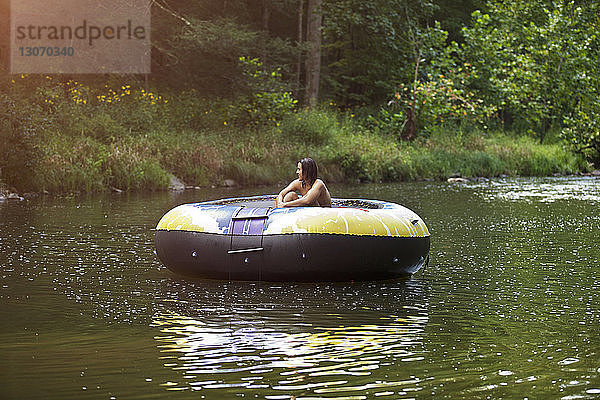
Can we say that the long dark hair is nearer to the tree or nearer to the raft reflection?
the raft reflection

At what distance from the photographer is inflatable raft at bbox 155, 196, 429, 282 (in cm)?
930

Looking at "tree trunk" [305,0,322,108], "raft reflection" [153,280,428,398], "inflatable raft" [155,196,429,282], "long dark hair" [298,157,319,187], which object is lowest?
"raft reflection" [153,280,428,398]

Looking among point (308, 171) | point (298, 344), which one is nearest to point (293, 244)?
point (308, 171)

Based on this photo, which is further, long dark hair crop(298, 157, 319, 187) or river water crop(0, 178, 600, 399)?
long dark hair crop(298, 157, 319, 187)

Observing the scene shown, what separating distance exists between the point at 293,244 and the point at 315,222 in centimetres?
32

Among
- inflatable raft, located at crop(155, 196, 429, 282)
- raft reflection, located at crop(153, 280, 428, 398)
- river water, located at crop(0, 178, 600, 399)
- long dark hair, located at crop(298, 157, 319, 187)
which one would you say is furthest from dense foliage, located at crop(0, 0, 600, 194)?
raft reflection, located at crop(153, 280, 428, 398)

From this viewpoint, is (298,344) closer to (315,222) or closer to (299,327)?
(299,327)

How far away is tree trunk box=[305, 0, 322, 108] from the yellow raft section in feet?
74.3

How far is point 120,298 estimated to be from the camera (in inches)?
341

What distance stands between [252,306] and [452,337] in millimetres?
2005

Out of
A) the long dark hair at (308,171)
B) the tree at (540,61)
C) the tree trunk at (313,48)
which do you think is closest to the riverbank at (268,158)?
the tree trunk at (313,48)

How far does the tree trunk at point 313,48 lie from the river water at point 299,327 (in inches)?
795

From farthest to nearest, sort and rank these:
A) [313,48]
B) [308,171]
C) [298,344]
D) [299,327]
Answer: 1. [313,48]
2. [308,171]
3. [299,327]
4. [298,344]

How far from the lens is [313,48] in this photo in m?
32.9
